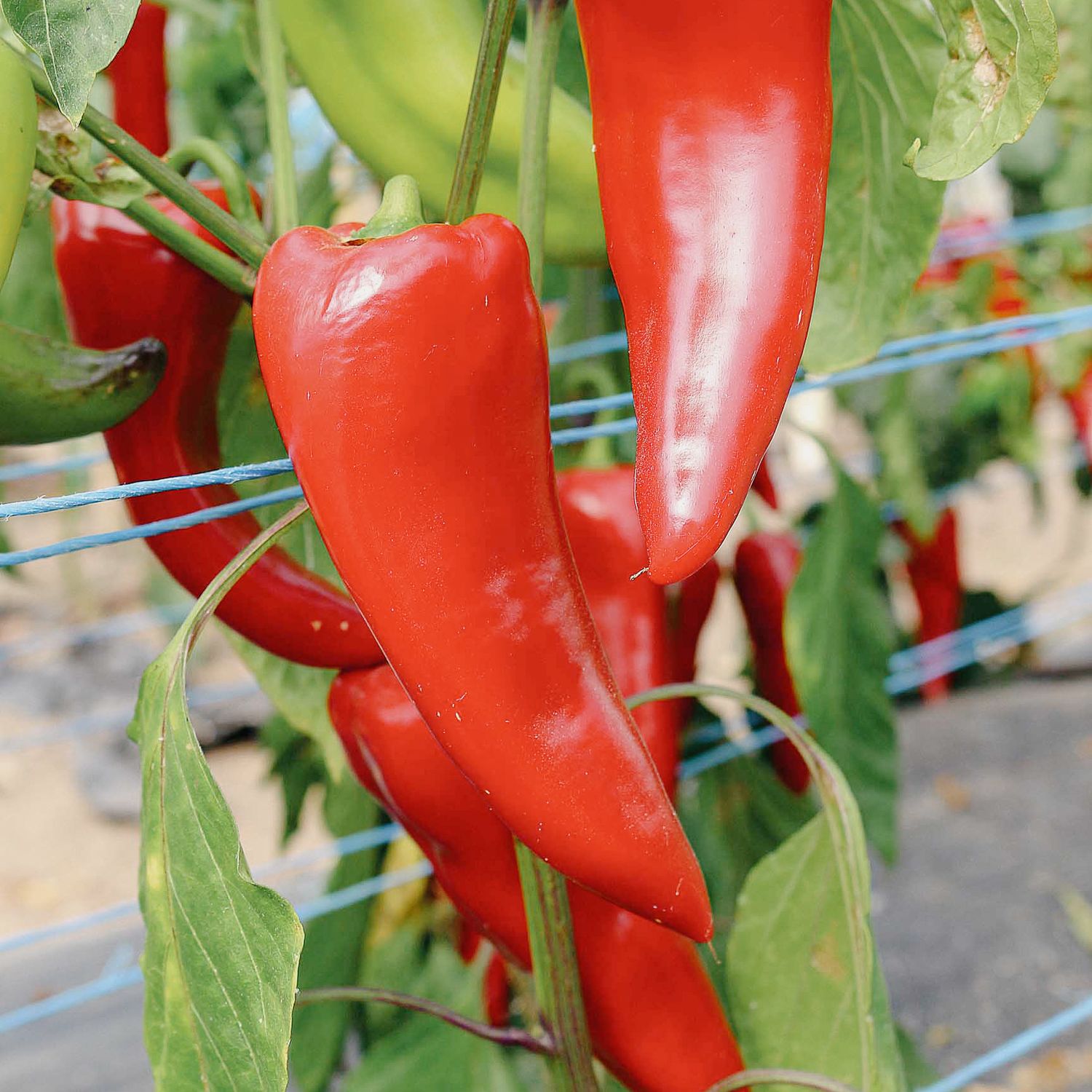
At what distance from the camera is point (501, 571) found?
357 millimetres

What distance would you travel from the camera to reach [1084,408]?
138cm

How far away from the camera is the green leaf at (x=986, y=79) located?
0.34 metres

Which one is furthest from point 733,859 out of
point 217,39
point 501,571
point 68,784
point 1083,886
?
point 68,784

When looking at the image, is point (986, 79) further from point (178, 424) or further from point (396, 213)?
point (178, 424)

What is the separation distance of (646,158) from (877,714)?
53cm

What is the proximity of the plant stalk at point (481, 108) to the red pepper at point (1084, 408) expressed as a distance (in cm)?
115

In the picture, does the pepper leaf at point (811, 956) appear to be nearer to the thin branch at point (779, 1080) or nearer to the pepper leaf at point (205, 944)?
the thin branch at point (779, 1080)

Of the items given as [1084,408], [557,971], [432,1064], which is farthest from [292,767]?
[1084,408]

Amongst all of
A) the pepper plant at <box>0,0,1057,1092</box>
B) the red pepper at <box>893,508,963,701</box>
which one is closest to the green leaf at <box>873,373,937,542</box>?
the red pepper at <box>893,508,963,701</box>

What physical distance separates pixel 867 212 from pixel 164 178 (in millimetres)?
268

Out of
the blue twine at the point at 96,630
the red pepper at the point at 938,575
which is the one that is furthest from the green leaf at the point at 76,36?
the red pepper at the point at 938,575

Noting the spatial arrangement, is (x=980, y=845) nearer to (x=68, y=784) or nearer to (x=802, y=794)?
(x=802, y=794)

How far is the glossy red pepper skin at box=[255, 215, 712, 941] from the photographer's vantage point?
1.09ft

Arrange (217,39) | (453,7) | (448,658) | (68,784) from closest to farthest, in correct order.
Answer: (448,658) < (453,7) < (217,39) < (68,784)
